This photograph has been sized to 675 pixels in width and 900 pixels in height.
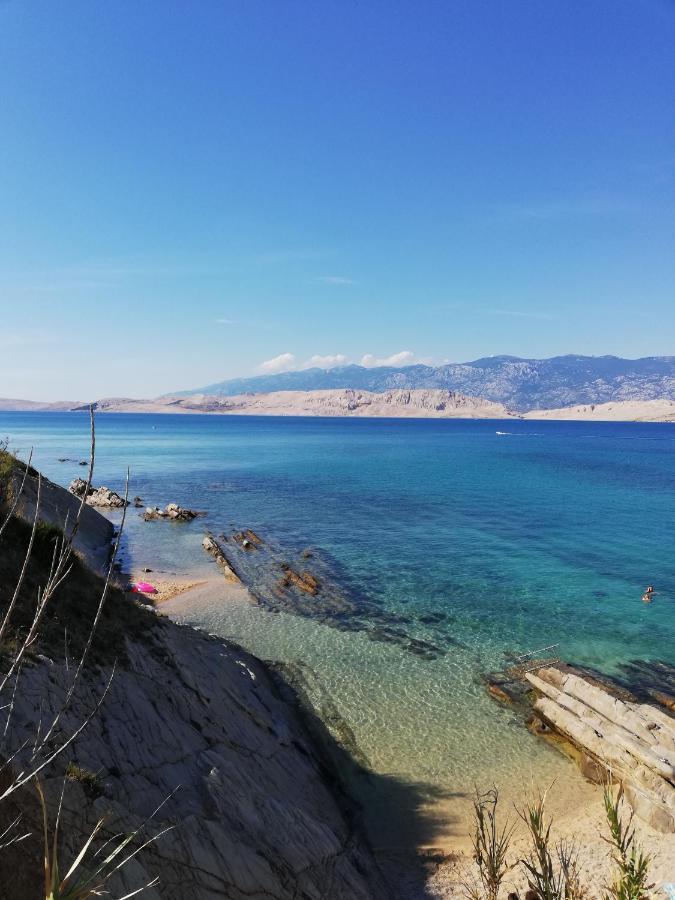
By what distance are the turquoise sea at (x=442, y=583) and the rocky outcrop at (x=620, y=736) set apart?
4.10 feet

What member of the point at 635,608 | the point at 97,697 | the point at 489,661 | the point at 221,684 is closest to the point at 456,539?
the point at 635,608

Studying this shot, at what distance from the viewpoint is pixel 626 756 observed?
56.2 ft

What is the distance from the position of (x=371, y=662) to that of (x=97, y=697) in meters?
14.5

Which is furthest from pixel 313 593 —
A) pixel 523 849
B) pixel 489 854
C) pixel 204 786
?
pixel 489 854

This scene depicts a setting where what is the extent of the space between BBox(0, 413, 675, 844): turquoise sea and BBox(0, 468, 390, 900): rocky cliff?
9.78 feet

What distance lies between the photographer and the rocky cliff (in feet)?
33.2

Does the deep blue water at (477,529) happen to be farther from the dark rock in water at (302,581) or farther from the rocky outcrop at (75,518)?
the rocky outcrop at (75,518)

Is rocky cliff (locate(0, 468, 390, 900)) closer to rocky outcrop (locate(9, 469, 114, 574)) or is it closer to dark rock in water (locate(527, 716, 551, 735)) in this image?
dark rock in water (locate(527, 716, 551, 735))

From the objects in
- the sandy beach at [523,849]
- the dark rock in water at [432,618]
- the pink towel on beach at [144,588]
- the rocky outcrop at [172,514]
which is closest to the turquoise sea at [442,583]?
the dark rock in water at [432,618]

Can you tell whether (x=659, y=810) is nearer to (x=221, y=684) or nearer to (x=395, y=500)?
(x=221, y=684)

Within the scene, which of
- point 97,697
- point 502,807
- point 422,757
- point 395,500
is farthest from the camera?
point 395,500

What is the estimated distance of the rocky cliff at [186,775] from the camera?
33.2ft

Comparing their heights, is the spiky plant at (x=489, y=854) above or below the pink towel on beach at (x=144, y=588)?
above

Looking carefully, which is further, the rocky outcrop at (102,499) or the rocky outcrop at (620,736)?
the rocky outcrop at (102,499)
